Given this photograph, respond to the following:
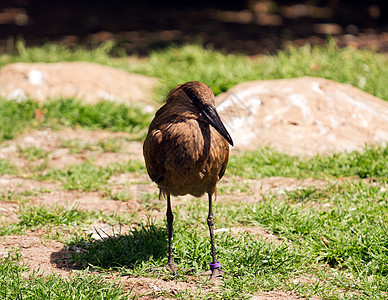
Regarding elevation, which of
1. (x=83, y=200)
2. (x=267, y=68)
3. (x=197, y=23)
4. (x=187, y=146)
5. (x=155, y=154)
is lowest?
(x=83, y=200)

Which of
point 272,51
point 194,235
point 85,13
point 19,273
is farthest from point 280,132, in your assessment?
point 85,13

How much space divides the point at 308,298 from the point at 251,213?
1.25 m

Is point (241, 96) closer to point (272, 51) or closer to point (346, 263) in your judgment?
point (346, 263)

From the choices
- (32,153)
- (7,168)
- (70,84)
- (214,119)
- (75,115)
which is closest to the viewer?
(214,119)

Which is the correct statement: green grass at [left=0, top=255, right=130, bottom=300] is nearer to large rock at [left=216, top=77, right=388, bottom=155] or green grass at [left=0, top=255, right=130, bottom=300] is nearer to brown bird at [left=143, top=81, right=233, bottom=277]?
brown bird at [left=143, top=81, right=233, bottom=277]

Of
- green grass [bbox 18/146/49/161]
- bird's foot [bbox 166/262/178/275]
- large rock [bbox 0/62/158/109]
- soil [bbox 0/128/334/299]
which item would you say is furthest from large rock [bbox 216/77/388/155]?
bird's foot [bbox 166/262/178/275]

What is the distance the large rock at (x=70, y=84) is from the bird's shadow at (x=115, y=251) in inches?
140

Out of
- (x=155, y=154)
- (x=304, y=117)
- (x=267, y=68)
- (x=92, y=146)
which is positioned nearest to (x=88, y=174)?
(x=92, y=146)

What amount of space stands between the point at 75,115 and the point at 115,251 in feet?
11.5

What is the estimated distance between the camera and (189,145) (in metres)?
3.72

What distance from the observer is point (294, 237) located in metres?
4.45

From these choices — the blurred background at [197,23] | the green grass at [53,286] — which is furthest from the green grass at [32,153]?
the blurred background at [197,23]

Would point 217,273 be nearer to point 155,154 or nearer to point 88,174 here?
point 155,154

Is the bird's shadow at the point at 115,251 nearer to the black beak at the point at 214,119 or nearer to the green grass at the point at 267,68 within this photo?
the black beak at the point at 214,119
